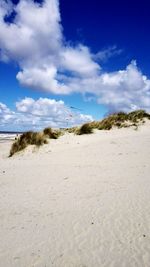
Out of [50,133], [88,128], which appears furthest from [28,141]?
[88,128]

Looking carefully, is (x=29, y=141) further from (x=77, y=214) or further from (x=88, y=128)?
(x=77, y=214)

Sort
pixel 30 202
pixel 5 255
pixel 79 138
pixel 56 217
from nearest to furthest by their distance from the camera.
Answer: pixel 5 255 → pixel 56 217 → pixel 30 202 → pixel 79 138

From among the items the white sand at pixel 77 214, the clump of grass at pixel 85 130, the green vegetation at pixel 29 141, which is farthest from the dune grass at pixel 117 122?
the white sand at pixel 77 214

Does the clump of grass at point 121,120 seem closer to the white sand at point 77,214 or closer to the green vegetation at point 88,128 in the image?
the green vegetation at point 88,128

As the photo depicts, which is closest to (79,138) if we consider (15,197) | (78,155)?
(78,155)

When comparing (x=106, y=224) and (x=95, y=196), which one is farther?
(x=95, y=196)

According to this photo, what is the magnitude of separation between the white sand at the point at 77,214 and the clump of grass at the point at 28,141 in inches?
214

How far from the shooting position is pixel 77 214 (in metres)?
5.44

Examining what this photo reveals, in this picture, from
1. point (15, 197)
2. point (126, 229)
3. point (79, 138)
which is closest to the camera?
point (126, 229)

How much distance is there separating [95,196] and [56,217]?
1374 mm

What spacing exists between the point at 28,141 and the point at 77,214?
11.0 metres

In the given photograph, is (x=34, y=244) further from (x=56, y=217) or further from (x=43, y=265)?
(x=56, y=217)

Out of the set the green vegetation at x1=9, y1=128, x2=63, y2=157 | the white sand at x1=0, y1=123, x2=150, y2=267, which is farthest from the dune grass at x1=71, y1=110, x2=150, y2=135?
the white sand at x1=0, y1=123, x2=150, y2=267

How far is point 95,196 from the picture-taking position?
6.44 m
